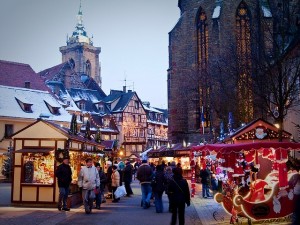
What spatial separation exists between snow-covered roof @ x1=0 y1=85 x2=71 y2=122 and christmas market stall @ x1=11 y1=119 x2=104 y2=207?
30.9 meters

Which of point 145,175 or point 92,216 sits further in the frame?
point 145,175

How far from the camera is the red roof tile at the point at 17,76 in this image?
183 feet

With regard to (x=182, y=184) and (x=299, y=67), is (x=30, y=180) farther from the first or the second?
(x=299, y=67)

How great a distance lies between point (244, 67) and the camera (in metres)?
29.2

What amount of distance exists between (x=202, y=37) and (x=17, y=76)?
2252 centimetres

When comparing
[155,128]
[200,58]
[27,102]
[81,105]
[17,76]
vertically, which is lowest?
[27,102]

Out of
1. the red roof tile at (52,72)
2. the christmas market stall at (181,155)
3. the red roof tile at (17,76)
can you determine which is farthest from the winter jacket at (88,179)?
the red roof tile at (52,72)

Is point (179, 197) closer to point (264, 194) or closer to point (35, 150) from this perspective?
point (264, 194)

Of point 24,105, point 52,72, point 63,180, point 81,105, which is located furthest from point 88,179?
point 52,72

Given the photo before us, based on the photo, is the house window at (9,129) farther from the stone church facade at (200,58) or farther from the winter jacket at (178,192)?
the winter jacket at (178,192)

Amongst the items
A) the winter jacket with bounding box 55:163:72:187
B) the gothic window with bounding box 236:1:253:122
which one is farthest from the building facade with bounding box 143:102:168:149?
the winter jacket with bounding box 55:163:72:187

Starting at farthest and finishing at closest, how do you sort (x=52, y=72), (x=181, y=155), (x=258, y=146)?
(x=52, y=72)
(x=181, y=155)
(x=258, y=146)

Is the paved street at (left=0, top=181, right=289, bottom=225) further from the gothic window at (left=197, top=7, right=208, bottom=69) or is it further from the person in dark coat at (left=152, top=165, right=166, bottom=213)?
the gothic window at (left=197, top=7, right=208, bottom=69)

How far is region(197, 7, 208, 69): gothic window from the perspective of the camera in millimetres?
51656
